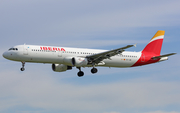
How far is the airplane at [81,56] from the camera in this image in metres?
53.3

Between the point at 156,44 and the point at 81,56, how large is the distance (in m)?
16.9

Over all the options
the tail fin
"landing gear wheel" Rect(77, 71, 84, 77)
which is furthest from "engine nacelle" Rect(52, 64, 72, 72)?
the tail fin

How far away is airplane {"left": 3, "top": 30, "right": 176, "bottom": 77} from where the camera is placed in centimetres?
5334

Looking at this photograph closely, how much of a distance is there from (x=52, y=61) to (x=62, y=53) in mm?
2081

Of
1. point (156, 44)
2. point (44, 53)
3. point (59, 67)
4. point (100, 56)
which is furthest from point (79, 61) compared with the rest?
point (156, 44)

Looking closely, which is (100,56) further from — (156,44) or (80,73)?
(156,44)

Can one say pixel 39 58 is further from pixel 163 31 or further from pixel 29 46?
pixel 163 31

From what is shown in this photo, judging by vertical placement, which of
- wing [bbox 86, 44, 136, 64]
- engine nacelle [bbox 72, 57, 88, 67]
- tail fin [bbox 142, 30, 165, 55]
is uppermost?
tail fin [bbox 142, 30, 165, 55]

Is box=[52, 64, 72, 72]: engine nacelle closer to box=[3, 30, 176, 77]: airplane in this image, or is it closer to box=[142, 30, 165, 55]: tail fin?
box=[3, 30, 176, 77]: airplane

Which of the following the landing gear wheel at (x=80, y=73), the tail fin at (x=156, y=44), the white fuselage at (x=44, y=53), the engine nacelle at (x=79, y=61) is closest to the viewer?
the white fuselage at (x=44, y=53)

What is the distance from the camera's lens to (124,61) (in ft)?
198

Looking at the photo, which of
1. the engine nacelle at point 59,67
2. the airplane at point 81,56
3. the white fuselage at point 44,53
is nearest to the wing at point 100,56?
the airplane at point 81,56

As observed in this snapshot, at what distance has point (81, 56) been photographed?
2218 inches

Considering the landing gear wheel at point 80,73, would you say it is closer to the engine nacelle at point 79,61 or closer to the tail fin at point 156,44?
the engine nacelle at point 79,61
